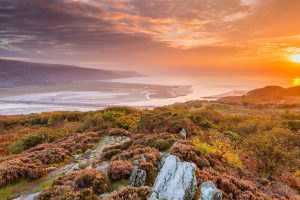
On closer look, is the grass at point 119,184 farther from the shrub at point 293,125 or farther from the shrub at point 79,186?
the shrub at point 293,125

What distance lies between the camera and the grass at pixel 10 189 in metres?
10.9

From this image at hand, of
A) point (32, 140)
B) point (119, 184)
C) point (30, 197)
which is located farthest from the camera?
point (32, 140)

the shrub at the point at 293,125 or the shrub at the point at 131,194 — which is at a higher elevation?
the shrub at the point at 131,194

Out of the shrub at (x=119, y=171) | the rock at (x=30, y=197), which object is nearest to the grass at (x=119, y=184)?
the shrub at (x=119, y=171)

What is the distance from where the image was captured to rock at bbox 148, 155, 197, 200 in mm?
8977

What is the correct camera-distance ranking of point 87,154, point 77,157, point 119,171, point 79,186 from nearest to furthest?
point 79,186 → point 119,171 → point 77,157 → point 87,154

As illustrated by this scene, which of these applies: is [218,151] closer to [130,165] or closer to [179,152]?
[179,152]

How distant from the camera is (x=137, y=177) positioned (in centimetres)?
1070

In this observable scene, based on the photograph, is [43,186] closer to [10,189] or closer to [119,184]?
[10,189]

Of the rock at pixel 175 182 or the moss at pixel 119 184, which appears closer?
the rock at pixel 175 182

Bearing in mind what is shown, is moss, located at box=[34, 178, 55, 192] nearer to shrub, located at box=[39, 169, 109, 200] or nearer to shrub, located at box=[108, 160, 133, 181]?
shrub, located at box=[39, 169, 109, 200]

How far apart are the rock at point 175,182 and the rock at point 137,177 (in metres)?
0.69

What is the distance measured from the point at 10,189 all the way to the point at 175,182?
311 inches

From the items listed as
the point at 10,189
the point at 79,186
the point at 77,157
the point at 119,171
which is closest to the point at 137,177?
the point at 119,171
